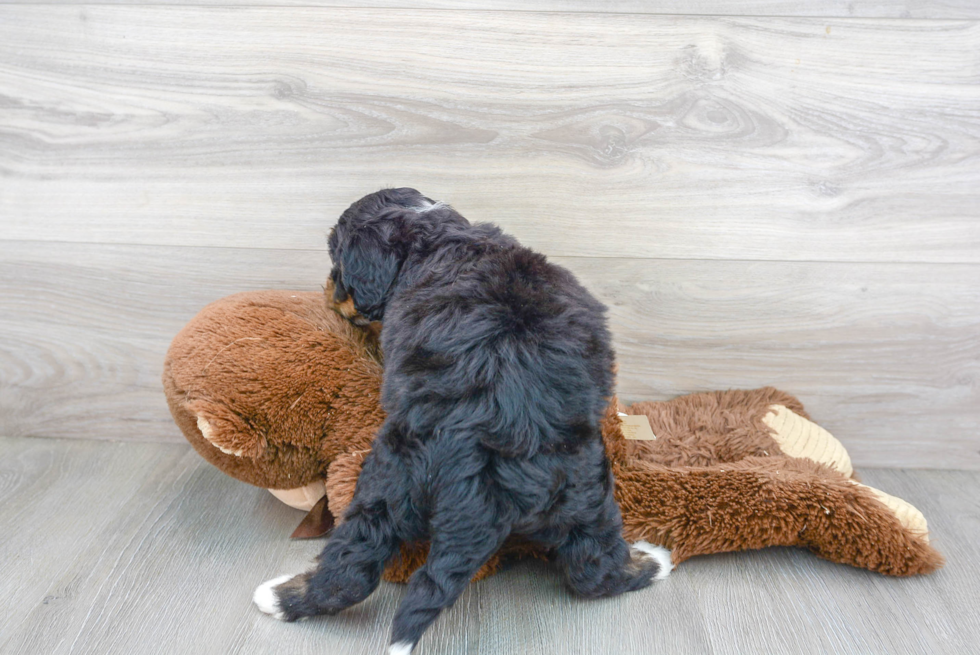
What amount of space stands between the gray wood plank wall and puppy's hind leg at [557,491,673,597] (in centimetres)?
52

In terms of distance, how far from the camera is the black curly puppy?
1.00 metres

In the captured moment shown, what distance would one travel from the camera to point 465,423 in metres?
0.99

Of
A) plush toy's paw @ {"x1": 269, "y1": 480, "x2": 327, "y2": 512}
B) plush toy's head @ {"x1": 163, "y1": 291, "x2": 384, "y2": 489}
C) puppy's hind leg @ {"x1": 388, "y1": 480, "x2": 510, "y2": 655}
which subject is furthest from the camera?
plush toy's paw @ {"x1": 269, "y1": 480, "x2": 327, "y2": 512}

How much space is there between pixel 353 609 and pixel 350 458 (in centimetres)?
26

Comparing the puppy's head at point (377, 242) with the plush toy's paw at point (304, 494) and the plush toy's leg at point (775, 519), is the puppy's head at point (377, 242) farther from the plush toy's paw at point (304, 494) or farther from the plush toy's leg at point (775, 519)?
the plush toy's leg at point (775, 519)

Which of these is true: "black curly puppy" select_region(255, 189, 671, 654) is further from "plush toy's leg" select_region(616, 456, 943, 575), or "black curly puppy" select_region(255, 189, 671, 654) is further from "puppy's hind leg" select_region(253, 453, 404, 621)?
"plush toy's leg" select_region(616, 456, 943, 575)

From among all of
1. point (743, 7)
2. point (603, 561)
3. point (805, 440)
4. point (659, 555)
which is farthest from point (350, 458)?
point (743, 7)

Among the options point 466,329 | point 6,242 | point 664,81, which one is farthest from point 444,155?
point 6,242

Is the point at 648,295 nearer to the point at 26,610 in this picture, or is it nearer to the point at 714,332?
the point at 714,332

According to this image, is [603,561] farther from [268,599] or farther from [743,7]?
[743,7]

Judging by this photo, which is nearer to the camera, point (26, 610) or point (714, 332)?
point (26, 610)

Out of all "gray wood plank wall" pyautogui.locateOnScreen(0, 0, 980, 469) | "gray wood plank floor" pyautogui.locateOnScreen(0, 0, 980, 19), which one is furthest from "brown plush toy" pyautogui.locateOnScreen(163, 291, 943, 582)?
"gray wood plank floor" pyautogui.locateOnScreen(0, 0, 980, 19)

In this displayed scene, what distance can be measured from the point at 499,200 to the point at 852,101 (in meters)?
0.77

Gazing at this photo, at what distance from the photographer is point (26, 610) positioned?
1.18 meters
